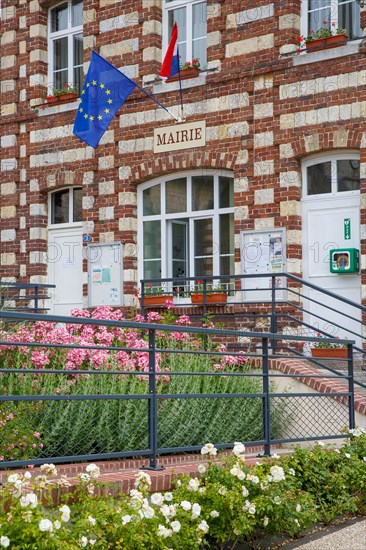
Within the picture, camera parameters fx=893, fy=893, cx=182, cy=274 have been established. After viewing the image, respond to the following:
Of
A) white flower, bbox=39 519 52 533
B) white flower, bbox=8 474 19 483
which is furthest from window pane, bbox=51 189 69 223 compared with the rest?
white flower, bbox=39 519 52 533

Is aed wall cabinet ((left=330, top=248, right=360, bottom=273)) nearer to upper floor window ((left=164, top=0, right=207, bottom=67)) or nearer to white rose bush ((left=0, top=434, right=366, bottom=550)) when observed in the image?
upper floor window ((left=164, top=0, right=207, bottom=67))

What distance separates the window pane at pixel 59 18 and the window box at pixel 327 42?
5.36m

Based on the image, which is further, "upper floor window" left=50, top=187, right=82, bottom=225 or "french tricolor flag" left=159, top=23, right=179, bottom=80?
"upper floor window" left=50, top=187, right=82, bottom=225

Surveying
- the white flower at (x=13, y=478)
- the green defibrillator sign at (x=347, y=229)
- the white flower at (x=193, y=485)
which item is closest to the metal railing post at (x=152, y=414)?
the white flower at (x=193, y=485)

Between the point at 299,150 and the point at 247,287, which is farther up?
the point at 299,150

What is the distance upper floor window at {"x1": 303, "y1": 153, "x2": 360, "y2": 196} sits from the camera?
12.5 m

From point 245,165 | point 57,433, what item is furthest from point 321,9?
point 57,433

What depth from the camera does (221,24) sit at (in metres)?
13.8

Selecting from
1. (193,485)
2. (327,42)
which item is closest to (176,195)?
(327,42)

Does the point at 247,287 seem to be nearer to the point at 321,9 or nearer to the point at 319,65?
the point at 319,65

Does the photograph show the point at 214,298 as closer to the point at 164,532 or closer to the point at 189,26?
the point at 189,26

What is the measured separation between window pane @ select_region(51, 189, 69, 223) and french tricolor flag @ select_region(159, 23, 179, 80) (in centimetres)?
321

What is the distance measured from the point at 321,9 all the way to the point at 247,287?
4190 millimetres

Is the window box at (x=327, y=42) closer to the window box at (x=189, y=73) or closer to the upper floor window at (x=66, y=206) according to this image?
the window box at (x=189, y=73)
